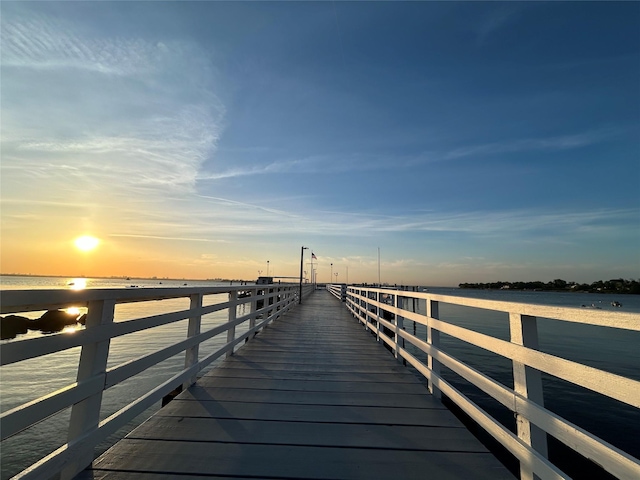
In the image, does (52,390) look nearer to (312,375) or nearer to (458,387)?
(312,375)

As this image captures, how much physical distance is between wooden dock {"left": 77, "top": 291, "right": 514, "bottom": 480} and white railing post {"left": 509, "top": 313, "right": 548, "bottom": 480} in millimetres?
346

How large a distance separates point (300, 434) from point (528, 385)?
1506 millimetres

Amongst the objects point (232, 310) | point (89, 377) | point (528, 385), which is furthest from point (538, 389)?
point (232, 310)

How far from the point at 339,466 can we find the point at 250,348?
11.2ft

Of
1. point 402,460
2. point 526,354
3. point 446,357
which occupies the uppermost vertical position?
point 526,354

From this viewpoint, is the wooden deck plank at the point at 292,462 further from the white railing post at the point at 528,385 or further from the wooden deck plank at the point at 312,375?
the wooden deck plank at the point at 312,375

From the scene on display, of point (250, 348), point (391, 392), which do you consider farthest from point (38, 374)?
point (391, 392)

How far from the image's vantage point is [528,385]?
173cm

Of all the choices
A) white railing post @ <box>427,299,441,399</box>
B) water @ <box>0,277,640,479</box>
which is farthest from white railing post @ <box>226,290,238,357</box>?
white railing post @ <box>427,299,441,399</box>

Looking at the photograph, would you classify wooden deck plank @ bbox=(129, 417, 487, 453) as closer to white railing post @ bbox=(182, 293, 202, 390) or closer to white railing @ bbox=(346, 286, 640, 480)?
white railing @ bbox=(346, 286, 640, 480)

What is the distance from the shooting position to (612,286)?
87.2m

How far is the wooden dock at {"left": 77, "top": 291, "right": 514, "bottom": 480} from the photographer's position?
1895 mm

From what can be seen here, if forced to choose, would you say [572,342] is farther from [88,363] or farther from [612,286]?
[612,286]

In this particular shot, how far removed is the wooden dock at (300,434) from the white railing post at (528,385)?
1.13ft
